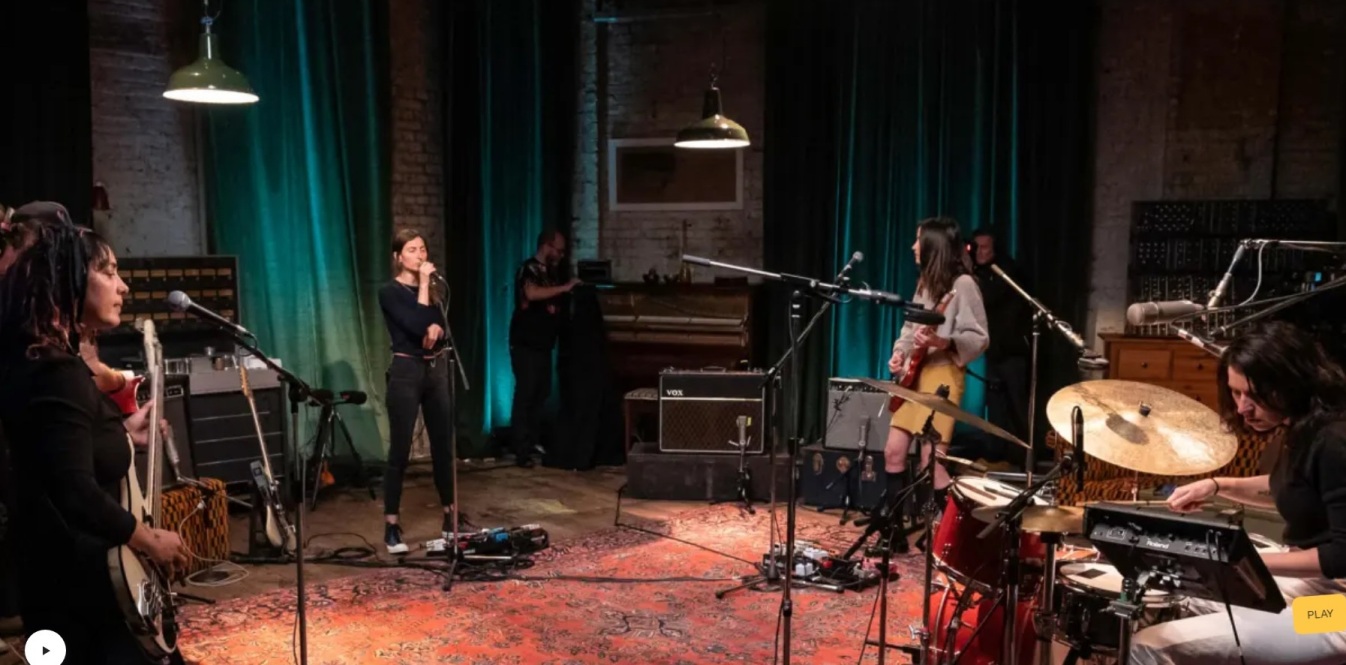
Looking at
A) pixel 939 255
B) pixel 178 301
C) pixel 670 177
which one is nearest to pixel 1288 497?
pixel 939 255

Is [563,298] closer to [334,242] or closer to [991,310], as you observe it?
[334,242]

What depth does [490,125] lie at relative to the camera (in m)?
8.11

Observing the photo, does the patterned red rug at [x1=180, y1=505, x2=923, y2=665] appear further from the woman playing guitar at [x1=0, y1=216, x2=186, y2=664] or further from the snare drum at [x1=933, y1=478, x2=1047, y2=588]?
the woman playing guitar at [x1=0, y1=216, x2=186, y2=664]

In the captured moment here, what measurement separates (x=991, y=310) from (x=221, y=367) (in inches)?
192

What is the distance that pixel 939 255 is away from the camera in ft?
16.7

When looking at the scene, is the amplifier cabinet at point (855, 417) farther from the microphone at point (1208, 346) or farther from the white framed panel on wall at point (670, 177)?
the microphone at point (1208, 346)

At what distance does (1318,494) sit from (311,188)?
19.9 ft

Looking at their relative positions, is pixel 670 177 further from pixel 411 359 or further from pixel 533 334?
pixel 411 359

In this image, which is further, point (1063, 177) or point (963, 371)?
point (1063, 177)

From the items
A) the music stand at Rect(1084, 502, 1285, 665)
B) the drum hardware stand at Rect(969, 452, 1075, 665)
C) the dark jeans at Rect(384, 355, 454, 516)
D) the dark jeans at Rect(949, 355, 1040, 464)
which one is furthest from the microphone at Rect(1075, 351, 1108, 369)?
the dark jeans at Rect(949, 355, 1040, 464)

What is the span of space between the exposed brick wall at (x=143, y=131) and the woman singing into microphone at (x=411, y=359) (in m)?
2.27

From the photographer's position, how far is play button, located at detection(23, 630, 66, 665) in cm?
238

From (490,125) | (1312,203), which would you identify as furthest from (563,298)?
(1312,203)

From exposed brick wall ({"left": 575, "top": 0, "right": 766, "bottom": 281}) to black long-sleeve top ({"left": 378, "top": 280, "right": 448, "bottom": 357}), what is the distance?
11.7ft
